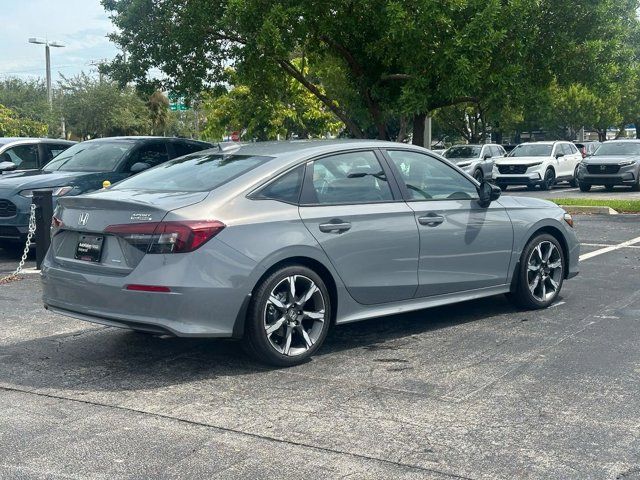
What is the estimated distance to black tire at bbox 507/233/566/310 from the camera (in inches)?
304

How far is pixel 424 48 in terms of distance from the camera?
18234mm

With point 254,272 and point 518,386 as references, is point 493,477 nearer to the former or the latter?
point 518,386

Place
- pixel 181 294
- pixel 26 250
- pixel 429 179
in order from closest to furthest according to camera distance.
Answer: pixel 181 294 → pixel 429 179 → pixel 26 250

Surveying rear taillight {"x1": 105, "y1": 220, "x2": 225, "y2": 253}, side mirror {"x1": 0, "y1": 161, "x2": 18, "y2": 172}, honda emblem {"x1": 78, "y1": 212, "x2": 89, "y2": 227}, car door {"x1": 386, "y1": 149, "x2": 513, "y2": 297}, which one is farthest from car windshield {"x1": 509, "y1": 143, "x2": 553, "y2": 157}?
rear taillight {"x1": 105, "y1": 220, "x2": 225, "y2": 253}

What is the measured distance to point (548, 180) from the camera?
29.8 m

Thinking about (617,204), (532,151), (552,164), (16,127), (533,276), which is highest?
(16,127)

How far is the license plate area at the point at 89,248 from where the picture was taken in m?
5.89

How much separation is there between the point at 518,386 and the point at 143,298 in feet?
8.04

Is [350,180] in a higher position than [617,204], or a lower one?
higher

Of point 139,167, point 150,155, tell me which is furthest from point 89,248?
point 150,155

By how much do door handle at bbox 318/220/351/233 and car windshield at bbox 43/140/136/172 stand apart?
6.70 m

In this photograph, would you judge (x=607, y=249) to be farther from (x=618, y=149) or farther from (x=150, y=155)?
(x=618, y=149)

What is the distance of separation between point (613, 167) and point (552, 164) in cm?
374

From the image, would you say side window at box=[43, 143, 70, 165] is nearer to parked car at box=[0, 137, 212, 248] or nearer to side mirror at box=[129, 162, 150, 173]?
parked car at box=[0, 137, 212, 248]
